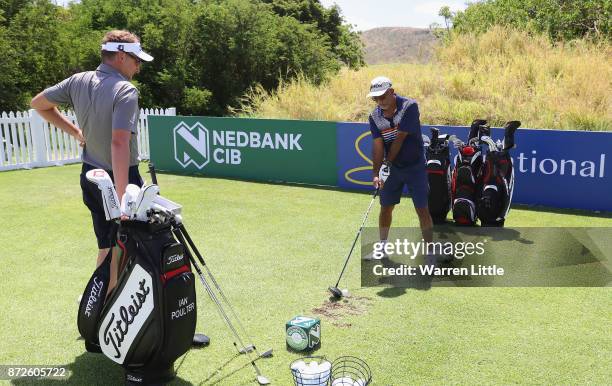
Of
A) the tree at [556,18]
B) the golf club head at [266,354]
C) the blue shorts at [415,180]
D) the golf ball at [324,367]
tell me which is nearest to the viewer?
the golf ball at [324,367]

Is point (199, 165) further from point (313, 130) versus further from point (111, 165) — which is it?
point (111, 165)

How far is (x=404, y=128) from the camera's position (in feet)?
18.5

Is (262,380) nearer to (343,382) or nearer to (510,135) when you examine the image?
(343,382)

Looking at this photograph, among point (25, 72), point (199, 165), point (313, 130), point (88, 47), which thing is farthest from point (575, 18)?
point (25, 72)

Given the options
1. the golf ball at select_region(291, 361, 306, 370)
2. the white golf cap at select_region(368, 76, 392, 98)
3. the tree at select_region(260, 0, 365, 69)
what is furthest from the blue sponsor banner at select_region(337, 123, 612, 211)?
the tree at select_region(260, 0, 365, 69)

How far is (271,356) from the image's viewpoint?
404cm

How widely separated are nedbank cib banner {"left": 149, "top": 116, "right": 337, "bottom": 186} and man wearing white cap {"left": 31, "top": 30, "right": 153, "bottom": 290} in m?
6.44

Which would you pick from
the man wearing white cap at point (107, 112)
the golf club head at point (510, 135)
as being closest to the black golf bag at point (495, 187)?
the golf club head at point (510, 135)

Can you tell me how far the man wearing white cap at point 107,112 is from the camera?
3.72 meters

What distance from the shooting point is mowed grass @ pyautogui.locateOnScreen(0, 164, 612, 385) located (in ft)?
12.6

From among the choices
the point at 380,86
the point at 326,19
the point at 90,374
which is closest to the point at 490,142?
the point at 380,86

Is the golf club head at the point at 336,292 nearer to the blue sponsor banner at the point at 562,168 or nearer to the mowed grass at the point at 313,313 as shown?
the mowed grass at the point at 313,313

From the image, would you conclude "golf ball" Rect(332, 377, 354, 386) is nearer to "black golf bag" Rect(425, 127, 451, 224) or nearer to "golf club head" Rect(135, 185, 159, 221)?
"golf club head" Rect(135, 185, 159, 221)

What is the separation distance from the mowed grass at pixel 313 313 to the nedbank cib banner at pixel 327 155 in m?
0.56
